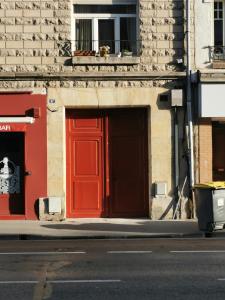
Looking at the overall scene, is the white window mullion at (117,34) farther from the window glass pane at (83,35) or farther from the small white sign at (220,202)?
the small white sign at (220,202)

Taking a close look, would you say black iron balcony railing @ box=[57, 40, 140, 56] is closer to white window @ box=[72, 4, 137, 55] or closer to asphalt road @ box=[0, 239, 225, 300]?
white window @ box=[72, 4, 137, 55]

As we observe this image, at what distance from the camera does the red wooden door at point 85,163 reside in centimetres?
1800

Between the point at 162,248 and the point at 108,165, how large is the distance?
6108mm

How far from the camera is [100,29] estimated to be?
17906 millimetres

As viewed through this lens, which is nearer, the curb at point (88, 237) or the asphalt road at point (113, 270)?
the asphalt road at point (113, 270)

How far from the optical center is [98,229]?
15.6 metres

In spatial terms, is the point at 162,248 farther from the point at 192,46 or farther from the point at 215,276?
the point at 192,46

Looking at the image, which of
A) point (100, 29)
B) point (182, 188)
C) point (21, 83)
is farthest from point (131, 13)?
point (182, 188)

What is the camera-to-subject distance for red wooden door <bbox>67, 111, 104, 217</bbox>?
18000 millimetres

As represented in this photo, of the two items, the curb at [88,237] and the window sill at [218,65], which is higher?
the window sill at [218,65]

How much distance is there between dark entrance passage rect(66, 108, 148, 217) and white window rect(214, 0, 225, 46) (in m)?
2.92

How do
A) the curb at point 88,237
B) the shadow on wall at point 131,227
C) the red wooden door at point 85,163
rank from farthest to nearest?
the red wooden door at point 85,163 < the shadow on wall at point 131,227 < the curb at point 88,237

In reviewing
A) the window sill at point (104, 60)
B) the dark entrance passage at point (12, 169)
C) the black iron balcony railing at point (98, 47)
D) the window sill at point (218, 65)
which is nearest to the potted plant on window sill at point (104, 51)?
the black iron balcony railing at point (98, 47)

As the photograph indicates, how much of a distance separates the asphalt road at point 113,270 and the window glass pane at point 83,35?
6601 millimetres
